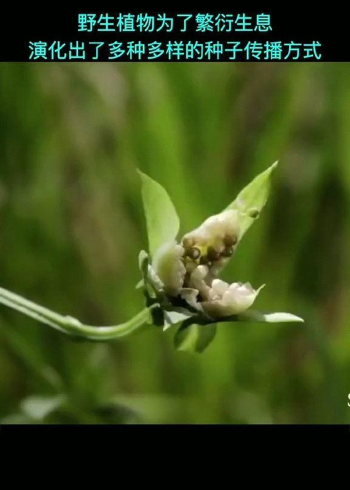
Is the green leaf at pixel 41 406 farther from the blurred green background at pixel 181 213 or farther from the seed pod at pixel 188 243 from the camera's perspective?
Answer: the seed pod at pixel 188 243

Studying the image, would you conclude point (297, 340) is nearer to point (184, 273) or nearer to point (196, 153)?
point (196, 153)

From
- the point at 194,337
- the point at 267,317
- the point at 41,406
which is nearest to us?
the point at 267,317

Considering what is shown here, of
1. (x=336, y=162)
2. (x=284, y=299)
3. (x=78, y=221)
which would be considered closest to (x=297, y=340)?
(x=284, y=299)

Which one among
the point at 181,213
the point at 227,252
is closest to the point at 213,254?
the point at 227,252

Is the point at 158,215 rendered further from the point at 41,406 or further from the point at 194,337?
the point at 41,406

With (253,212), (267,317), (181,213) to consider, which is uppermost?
(181,213)

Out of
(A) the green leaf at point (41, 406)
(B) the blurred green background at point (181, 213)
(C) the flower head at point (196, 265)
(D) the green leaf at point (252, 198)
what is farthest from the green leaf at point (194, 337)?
(B) the blurred green background at point (181, 213)
